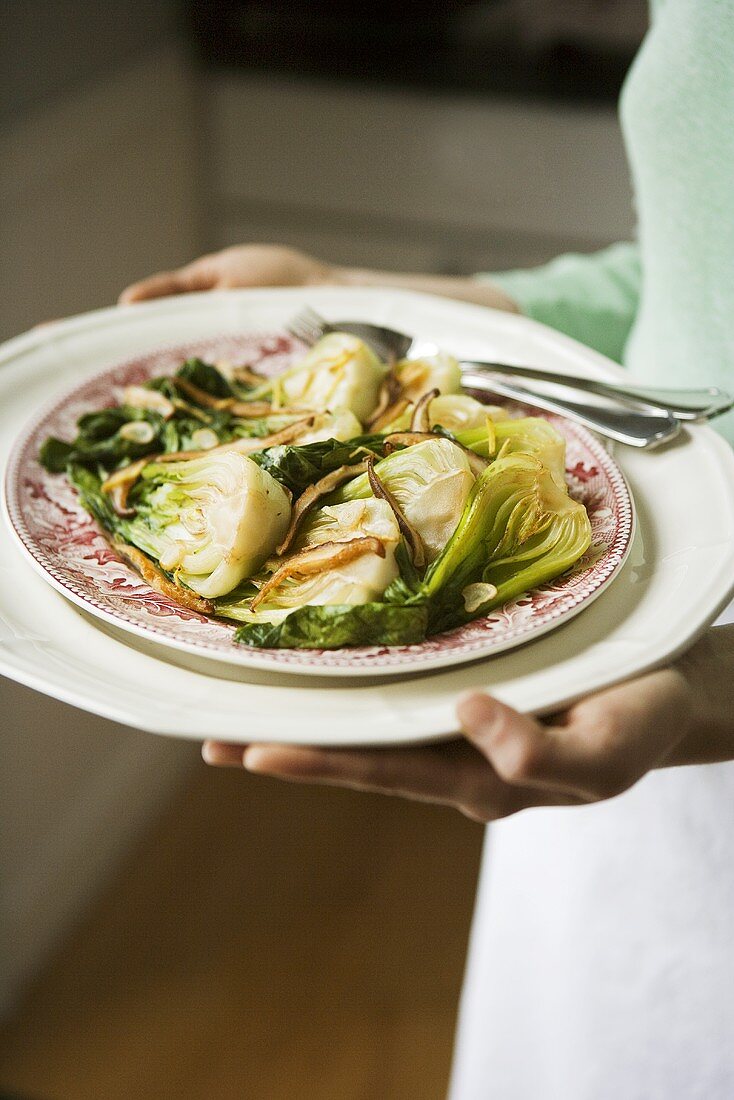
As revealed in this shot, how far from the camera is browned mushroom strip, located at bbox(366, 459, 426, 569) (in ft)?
3.05

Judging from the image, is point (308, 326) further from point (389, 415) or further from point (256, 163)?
point (256, 163)

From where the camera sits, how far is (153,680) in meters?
0.83

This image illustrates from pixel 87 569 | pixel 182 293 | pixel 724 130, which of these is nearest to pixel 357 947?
pixel 182 293

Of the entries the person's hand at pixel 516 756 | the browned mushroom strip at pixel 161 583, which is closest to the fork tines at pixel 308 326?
the browned mushroom strip at pixel 161 583

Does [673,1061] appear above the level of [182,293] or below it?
below

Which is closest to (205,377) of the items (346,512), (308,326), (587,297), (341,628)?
(308,326)

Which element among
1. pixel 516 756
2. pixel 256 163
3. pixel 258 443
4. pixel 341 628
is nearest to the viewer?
pixel 516 756

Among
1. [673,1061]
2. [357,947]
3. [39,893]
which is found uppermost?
[673,1061]

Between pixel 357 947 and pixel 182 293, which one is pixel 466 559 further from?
pixel 357 947

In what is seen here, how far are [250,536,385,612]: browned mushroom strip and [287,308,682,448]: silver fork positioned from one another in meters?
0.42

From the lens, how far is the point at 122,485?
1127 millimetres

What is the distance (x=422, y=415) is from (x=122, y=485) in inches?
13.2

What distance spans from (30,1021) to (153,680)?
6.22ft

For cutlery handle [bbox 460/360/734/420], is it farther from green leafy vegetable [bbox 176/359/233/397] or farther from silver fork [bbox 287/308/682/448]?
green leafy vegetable [bbox 176/359/233/397]
